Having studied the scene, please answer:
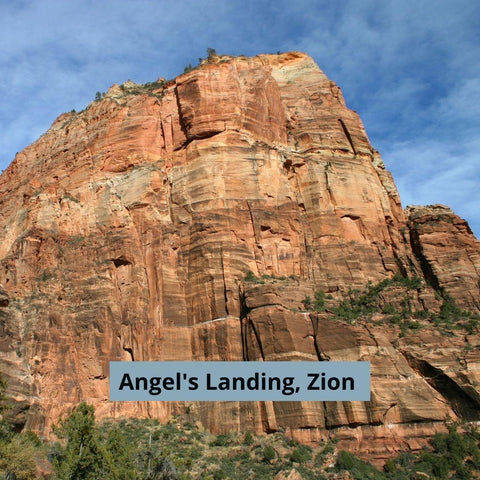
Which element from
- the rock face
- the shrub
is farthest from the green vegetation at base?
the rock face

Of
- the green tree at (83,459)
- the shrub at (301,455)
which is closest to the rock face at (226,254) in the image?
the shrub at (301,455)

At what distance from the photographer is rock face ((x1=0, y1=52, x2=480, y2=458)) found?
4150 centimetres

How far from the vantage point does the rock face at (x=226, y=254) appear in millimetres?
41500

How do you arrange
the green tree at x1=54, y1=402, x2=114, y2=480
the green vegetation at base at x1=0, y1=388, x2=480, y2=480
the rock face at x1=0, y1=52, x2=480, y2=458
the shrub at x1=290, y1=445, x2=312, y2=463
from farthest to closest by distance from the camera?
the rock face at x1=0, y1=52, x2=480, y2=458
the shrub at x1=290, y1=445, x2=312, y2=463
the green vegetation at base at x1=0, y1=388, x2=480, y2=480
the green tree at x1=54, y1=402, x2=114, y2=480

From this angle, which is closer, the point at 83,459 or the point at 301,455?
the point at 83,459

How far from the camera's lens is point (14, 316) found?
46.2 m

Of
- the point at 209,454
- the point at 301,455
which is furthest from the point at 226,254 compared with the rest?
the point at 301,455

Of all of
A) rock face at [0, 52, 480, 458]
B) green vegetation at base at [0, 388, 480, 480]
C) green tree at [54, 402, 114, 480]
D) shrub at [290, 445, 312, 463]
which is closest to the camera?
green tree at [54, 402, 114, 480]

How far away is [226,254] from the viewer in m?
47.8

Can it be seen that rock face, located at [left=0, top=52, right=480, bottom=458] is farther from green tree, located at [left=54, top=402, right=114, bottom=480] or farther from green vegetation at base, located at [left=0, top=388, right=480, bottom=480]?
green tree, located at [left=54, top=402, right=114, bottom=480]

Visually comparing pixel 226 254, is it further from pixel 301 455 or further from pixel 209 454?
pixel 301 455

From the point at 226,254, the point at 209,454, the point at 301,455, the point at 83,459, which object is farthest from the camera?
the point at 226,254

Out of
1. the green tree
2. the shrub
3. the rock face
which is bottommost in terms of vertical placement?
the green tree

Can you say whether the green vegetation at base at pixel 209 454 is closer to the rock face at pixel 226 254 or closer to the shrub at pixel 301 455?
the shrub at pixel 301 455
